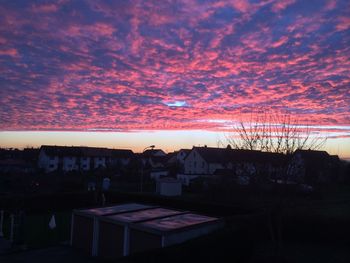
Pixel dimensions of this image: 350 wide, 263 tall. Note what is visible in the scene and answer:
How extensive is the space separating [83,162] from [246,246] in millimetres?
72033

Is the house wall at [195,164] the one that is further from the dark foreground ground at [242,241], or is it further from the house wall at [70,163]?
the dark foreground ground at [242,241]

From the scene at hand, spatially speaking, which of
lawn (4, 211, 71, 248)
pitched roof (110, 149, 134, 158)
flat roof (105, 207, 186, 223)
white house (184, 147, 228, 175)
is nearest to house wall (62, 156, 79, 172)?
pitched roof (110, 149, 134, 158)

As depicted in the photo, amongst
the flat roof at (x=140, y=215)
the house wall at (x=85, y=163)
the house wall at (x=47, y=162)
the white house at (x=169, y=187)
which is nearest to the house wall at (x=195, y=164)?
the white house at (x=169, y=187)

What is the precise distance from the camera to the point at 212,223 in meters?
14.7

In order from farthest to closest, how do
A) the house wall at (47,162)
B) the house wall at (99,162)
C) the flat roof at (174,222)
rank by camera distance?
1. the house wall at (99,162)
2. the house wall at (47,162)
3. the flat roof at (174,222)

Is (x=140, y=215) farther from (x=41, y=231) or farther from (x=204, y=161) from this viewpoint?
(x=204, y=161)

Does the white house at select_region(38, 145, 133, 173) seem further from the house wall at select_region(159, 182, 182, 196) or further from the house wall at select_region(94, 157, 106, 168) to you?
the house wall at select_region(159, 182, 182, 196)

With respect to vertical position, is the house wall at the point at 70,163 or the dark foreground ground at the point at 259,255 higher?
the house wall at the point at 70,163

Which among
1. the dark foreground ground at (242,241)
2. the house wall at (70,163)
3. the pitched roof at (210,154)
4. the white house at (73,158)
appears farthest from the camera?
the house wall at (70,163)

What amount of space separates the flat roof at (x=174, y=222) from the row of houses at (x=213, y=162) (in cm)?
317

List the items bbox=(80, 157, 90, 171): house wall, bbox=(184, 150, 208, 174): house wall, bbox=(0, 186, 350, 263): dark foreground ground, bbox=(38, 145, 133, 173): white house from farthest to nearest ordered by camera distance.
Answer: bbox=(80, 157, 90, 171): house wall, bbox=(38, 145, 133, 173): white house, bbox=(184, 150, 208, 174): house wall, bbox=(0, 186, 350, 263): dark foreground ground

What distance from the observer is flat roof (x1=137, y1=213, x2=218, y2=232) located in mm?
13246

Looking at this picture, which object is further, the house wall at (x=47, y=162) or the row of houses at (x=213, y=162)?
the house wall at (x=47, y=162)

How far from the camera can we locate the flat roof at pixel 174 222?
13246 millimetres
